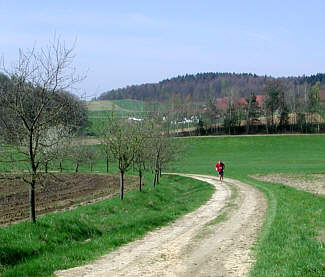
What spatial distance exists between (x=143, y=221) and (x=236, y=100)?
100931 mm

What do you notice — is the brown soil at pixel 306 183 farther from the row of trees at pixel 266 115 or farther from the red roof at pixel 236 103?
the red roof at pixel 236 103

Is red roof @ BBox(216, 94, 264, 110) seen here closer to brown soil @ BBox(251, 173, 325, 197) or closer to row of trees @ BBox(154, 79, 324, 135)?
row of trees @ BBox(154, 79, 324, 135)

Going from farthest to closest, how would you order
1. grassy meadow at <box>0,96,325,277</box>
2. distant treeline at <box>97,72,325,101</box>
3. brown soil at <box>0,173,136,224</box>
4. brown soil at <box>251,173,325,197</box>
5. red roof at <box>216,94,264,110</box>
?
distant treeline at <box>97,72,325,101</box> < red roof at <box>216,94,264,110</box> < brown soil at <box>251,173,325,197</box> < brown soil at <box>0,173,136,224</box> < grassy meadow at <box>0,96,325,277</box>

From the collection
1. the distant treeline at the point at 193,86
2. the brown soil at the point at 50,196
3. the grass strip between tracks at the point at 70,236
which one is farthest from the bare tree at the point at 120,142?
the distant treeline at the point at 193,86

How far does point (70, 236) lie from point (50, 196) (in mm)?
12542

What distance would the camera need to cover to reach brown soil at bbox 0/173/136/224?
18812mm

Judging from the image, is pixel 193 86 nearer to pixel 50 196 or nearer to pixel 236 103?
pixel 236 103

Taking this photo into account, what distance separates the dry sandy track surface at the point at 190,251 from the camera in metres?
8.59

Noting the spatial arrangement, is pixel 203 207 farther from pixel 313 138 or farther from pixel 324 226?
pixel 313 138

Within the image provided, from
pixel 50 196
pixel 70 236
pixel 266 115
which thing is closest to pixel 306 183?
pixel 50 196

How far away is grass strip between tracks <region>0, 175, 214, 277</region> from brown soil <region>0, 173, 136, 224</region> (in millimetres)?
1794

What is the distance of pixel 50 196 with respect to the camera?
25.2 metres

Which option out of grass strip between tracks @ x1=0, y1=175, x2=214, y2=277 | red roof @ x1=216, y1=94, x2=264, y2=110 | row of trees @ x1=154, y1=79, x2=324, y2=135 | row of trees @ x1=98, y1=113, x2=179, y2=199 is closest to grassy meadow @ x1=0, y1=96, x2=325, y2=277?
grass strip between tracks @ x1=0, y1=175, x2=214, y2=277

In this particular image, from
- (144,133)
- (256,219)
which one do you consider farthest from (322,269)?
(144,133)
